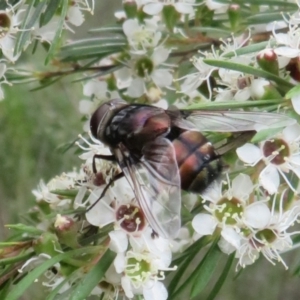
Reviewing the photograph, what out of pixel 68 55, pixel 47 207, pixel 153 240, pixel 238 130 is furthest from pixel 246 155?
pixel 68 55

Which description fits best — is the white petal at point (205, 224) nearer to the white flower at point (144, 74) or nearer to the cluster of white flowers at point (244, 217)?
the cluster of white flowers at point (244, 217)

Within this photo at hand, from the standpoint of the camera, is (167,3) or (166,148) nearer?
(166,148)

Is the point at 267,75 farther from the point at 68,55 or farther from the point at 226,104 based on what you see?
the point at 68,55

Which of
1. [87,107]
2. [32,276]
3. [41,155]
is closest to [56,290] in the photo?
[32,276]

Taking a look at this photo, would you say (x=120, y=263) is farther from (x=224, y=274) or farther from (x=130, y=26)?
(x=130, y=26)

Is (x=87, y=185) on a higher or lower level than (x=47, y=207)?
higher

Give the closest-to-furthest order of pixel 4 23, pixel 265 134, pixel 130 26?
1. pixel 265 134
2. pixel 4 23
3. pixel 130 26
